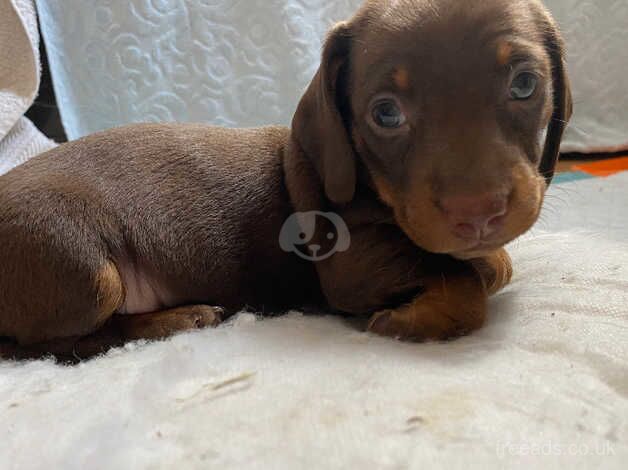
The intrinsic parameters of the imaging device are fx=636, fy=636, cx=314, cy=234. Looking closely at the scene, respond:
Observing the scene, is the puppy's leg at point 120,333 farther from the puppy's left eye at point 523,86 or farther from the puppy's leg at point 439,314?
the puppy's left eye at point 523,86

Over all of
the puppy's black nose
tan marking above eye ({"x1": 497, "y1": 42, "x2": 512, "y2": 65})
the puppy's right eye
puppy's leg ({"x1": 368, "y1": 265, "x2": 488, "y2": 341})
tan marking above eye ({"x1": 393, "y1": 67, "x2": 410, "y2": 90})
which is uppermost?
tan marking above eye ({"x1": 497, "y1": 42, "x2": 512, "y2": 65})

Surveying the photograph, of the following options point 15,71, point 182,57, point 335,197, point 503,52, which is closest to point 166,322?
point 335,197

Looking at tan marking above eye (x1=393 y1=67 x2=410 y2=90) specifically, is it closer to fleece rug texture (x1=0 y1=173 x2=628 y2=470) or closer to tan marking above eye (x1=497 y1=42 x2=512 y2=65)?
tan marking above eye (x1=497 y1=42 x2=512 y2=65)

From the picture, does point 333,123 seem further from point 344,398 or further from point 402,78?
point 344,398

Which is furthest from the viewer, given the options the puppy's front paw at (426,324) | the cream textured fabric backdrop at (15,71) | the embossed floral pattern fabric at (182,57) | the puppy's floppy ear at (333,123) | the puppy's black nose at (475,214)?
the embossed floral pattern fabric at (182,57)

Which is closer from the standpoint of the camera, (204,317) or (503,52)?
(503,52)

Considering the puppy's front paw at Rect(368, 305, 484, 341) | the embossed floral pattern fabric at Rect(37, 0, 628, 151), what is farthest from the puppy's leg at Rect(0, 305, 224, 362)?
the embossed floral pattern fabric at Rect(37, 0, 628, 151)

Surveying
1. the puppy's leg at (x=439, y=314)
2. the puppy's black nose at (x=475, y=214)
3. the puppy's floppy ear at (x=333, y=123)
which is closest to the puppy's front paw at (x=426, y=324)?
the puppy's leg at (x=439, y=314)

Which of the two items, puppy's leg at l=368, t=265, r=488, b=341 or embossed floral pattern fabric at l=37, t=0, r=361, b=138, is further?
embossed floral pattern fabric at l=37, t=0, r=361, b=138
